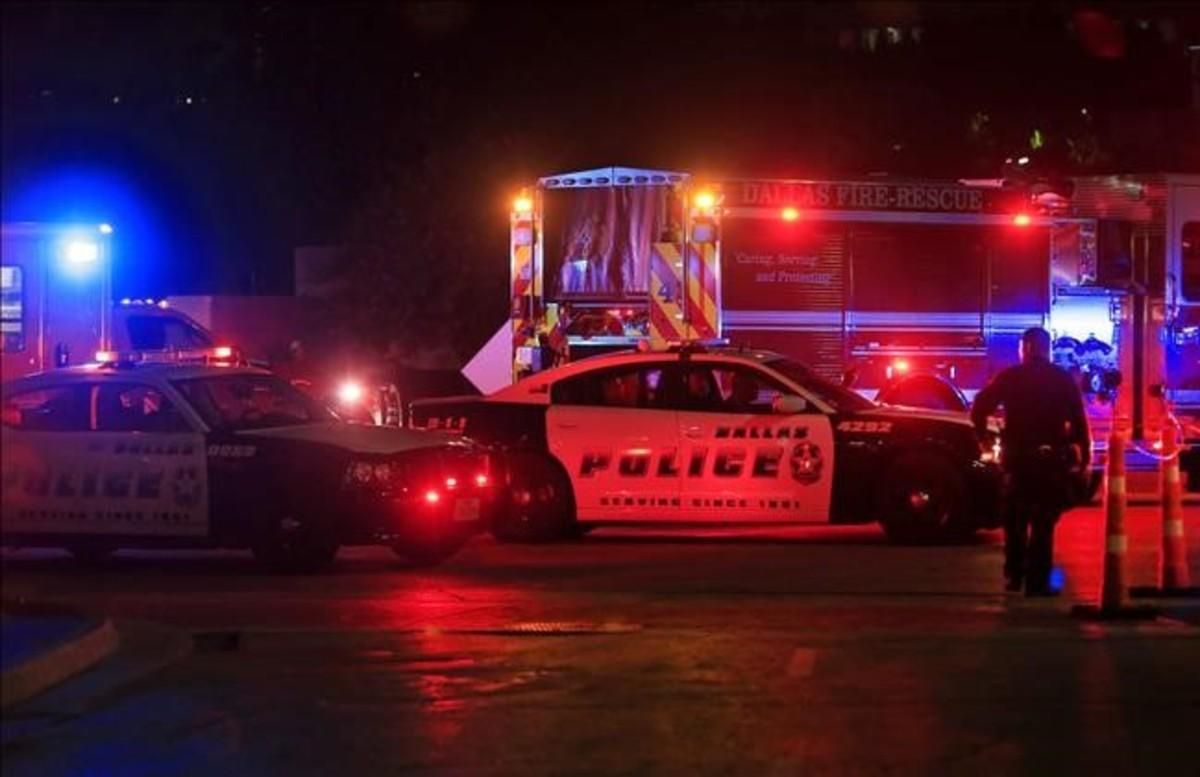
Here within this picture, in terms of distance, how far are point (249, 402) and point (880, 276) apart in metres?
6.58

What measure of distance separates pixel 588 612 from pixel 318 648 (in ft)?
5.89

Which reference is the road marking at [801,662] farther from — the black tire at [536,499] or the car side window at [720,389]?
the black tire at [536,499]

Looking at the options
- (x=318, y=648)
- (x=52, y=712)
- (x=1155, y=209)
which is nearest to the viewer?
(x=52, y=712)

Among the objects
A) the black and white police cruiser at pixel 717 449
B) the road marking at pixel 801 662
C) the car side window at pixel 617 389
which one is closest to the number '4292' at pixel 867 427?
the black and white police cruiser at pixel 717 449

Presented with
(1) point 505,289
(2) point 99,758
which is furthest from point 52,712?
(1) point 505,289

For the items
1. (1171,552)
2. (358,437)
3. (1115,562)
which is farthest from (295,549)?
(1171,552)

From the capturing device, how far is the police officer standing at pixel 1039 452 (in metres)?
11.1

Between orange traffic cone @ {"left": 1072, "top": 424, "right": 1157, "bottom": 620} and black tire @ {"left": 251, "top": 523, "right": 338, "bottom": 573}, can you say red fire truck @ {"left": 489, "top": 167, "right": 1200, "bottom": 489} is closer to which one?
black tire @ {"left": 251, "top": 523, "right": 338, "bottom": 573}

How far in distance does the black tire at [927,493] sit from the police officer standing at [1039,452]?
2215 mm

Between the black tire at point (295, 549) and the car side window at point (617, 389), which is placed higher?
the car side window at point (617, 389)

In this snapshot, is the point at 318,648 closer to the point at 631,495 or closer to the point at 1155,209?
the point at 631,495

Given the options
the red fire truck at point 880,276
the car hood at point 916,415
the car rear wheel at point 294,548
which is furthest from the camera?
the red fire truck at point 880,276

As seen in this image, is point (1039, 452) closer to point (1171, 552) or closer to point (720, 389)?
point (1171, 552)

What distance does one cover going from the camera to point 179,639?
1005 centimetres
